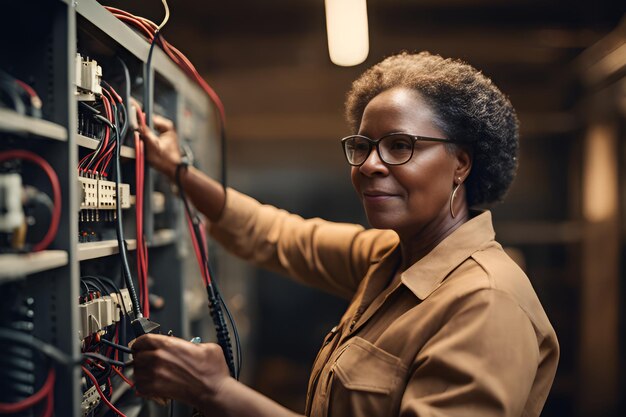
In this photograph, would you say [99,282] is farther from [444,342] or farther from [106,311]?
[444,342]

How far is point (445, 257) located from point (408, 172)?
0.21 m

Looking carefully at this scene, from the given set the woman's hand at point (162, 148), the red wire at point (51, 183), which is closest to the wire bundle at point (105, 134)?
the woman's hand at point (162, 148)

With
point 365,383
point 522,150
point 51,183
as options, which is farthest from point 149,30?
point 522,150

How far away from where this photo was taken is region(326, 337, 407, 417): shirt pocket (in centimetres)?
112

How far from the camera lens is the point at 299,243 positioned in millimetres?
1753

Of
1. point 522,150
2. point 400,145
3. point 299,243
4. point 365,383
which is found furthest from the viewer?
point 522,150

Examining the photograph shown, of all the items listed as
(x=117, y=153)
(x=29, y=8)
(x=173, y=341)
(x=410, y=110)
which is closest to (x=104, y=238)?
(x=117, y=153)

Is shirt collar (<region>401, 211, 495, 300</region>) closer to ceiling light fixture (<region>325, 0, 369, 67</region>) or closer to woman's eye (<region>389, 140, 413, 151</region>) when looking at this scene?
woman's eye (<region>389, 140, 413, 151</region>)

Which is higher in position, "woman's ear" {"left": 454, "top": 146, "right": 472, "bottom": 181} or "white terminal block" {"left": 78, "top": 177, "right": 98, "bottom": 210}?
"woman's ear" {"left": 454, "top": 146, "right": 472, "bottom": 181}

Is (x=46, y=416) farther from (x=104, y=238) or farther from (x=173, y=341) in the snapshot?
(x=104, y=238)

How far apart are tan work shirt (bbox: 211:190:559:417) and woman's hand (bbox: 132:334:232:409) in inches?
11.2

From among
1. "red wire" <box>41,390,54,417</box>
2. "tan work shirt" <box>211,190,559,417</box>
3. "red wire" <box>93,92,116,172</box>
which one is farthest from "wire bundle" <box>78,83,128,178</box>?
"tan work shirt" <box>211,190,559,417</box>

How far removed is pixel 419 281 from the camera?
3.97ft

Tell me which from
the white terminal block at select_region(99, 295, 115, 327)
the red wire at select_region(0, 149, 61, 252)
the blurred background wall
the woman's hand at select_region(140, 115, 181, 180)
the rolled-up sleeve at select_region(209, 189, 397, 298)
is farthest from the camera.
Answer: the blurred background wall
